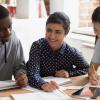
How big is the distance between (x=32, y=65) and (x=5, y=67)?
0.27 m

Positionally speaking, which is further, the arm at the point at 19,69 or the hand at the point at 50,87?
the arm at the point at 19,69

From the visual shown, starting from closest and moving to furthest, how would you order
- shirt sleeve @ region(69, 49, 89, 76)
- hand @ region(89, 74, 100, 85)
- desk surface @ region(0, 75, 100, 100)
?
desk surface @ region(0, 75, 100, 100)
hand @ region(89, 74, 100, 85)
shirt sleeve @ region(69, 49, 89, 76)

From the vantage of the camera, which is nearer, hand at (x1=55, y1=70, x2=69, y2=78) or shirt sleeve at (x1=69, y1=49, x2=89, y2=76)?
hand at (x1=55, y1=70, x2=69, y2=78)

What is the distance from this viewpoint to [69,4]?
3.93 meters

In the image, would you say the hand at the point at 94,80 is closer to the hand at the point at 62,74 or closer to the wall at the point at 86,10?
the hand at the point at 62,74

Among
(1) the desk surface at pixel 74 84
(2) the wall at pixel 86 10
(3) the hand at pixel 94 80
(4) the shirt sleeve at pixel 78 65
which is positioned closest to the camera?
(1) the desk surface at pixel 74 84

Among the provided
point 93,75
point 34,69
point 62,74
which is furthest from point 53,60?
point 93,75

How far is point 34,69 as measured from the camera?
1968 millimetres

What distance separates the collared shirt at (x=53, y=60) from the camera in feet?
6.70

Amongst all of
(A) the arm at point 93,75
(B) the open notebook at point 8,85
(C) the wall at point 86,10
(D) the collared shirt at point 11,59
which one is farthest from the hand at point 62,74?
(C) the wall at point 86,10

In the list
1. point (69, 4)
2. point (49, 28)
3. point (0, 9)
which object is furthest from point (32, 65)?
point (69, 4)

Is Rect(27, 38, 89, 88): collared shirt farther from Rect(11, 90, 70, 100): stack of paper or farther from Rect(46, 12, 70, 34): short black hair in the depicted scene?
Rect(11, 90, 70, 100): stack of paper

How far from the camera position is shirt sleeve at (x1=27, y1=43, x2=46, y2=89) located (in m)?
1.82

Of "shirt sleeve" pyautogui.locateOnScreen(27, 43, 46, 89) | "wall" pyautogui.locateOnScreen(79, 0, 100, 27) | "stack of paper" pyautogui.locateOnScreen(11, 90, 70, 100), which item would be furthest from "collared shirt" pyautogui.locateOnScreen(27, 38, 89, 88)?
"wall" pyautogui.locateOnScreen(79, 0, 100, 27)
